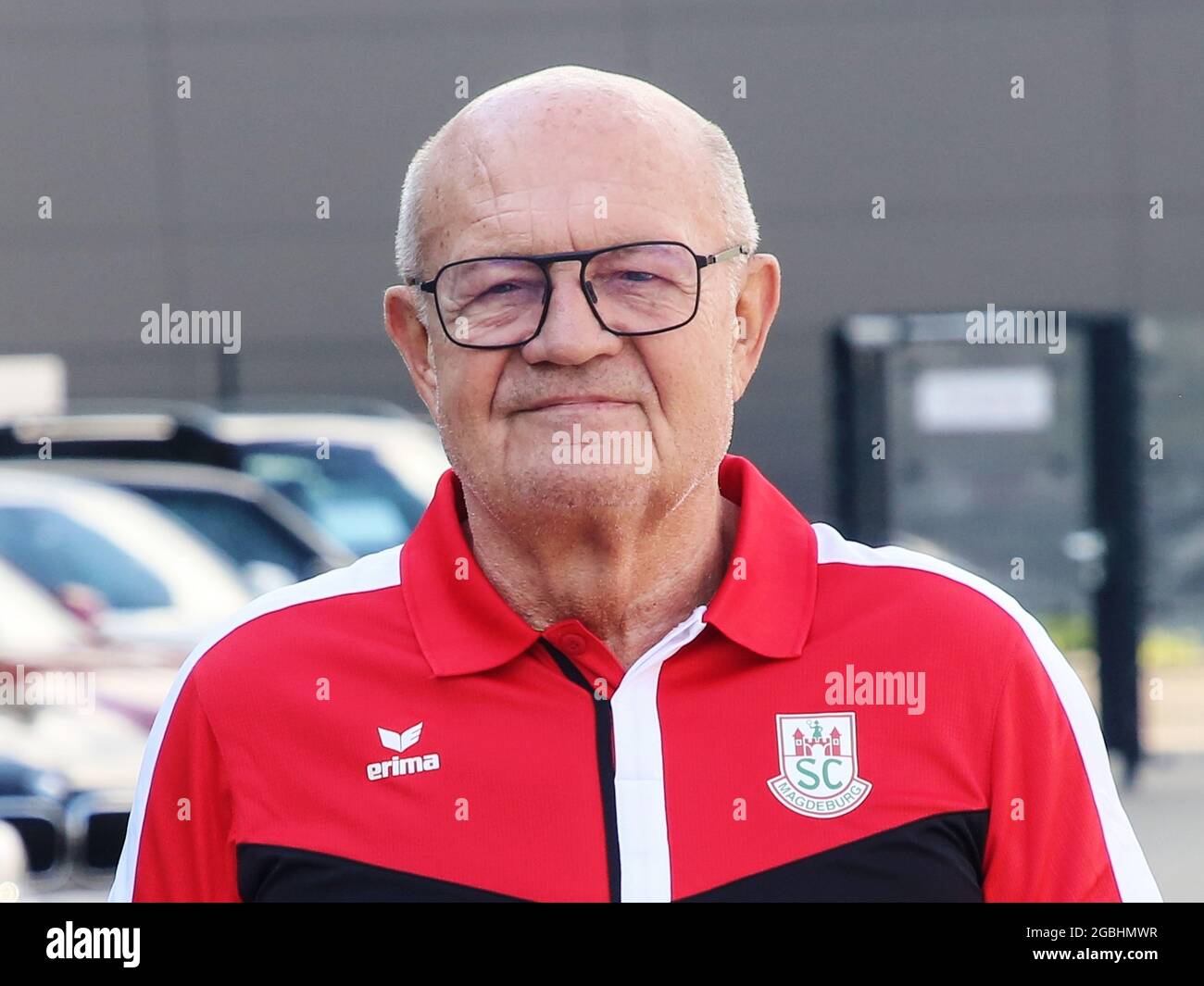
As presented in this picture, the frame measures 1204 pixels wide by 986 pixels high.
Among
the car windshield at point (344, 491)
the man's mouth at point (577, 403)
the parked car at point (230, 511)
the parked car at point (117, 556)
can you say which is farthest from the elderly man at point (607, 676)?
the car windshield at point (344, 491)

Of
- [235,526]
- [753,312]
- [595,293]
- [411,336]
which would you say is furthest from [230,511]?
[595,293]

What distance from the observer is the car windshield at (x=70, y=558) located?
11.6 feet

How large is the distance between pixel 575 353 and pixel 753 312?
0.27 metres

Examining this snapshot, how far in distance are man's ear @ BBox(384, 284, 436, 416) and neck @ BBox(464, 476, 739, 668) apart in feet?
0.37

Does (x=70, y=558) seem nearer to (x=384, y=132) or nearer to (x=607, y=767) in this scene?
(x=384, y=132)

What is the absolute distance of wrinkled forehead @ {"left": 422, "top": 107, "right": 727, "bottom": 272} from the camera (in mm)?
1358

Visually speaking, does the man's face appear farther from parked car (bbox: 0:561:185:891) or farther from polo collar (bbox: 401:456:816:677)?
parked car (bbox: 0:561:185:891)

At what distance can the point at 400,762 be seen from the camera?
140 cm

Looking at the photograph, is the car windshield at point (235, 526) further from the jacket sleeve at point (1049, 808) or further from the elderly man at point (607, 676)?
the jacket sleeve at point (1049, 808)

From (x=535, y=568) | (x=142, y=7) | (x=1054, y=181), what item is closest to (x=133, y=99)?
(x=142, y=7)

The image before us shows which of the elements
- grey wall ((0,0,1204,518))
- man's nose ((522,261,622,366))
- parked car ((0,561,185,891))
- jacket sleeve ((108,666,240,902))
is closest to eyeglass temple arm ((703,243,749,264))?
man's nose ((522,261,622,366))

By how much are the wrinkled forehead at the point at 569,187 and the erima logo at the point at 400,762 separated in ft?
1.33
